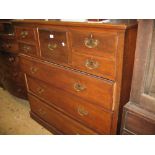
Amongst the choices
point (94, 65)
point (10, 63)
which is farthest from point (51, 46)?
point (10, 63)

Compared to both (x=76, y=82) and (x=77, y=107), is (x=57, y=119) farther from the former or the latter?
(x=76, y=82)

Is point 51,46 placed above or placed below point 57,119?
above

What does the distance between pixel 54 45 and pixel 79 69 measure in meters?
0.26

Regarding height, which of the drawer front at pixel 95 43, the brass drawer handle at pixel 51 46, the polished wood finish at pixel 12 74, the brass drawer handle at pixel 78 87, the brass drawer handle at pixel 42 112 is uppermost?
the drawer front at pixel 95 43

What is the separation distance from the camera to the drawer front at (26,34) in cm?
136

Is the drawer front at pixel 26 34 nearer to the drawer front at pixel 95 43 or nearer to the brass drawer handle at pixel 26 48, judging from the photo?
the brass drawer handle at pixel 26 48

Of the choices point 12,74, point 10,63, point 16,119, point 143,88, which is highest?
point 143,88

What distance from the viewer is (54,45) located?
1203 millimetres

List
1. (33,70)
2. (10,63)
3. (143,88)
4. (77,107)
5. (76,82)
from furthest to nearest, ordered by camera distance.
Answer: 1. (10,63)
2. (33,70)
3. (77,107)
4. (76,82)
5. (143,88)

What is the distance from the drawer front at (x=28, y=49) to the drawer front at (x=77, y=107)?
0.86 ft

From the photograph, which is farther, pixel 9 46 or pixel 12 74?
pixel 12 74

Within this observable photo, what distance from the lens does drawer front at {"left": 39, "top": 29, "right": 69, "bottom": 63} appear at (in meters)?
1.13

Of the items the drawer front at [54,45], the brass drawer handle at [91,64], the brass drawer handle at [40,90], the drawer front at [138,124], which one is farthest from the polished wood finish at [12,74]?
the drawer front at [138,124]
